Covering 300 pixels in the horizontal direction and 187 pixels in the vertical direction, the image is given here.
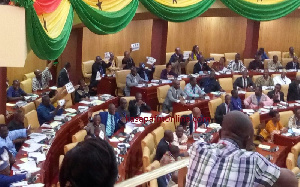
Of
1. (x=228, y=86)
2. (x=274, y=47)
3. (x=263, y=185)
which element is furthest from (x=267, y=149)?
(x=274, y=47)

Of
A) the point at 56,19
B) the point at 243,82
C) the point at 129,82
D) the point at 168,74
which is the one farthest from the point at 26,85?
the point at 243,82

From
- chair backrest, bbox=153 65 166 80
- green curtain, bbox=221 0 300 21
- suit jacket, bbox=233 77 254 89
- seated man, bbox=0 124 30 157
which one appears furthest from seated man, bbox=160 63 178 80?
seated man, bbox=0 124 30 157

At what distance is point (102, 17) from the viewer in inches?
346

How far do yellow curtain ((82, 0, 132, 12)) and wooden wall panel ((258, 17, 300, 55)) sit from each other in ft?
29.6

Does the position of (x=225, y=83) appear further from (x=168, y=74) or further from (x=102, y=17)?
(x=102, y=17)

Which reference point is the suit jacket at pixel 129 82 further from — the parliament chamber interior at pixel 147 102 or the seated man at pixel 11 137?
the seated man at pixel 11 137

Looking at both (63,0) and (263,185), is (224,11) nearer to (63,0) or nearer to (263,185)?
(63,0)

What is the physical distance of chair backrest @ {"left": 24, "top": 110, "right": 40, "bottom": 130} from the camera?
8.05 metres

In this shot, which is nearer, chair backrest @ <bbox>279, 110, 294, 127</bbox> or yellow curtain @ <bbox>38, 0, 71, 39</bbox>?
yellow curtain @ <bbox>38, 0, 71, 39</bbox>

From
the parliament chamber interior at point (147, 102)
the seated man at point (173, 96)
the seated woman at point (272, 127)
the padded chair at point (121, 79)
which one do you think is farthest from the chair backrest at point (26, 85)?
the seated woman at point (272, 127)

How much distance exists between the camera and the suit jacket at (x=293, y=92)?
1166 cm

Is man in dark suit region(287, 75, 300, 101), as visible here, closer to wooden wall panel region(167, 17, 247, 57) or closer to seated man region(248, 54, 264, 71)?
seated man region(248, 54, 264, 71)

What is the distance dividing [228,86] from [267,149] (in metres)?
4.58

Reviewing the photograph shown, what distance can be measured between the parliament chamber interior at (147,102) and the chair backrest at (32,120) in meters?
0.02
